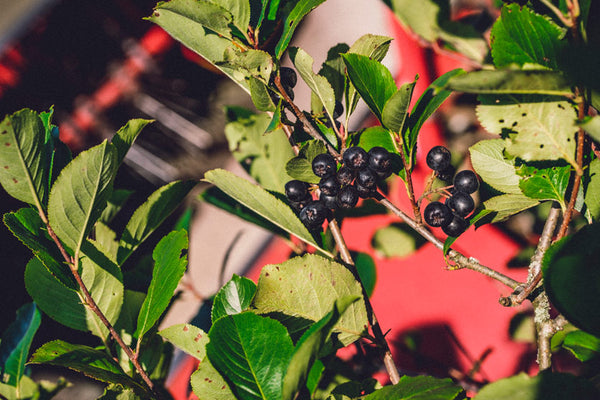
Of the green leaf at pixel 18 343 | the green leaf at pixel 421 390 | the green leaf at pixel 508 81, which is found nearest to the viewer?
the green leaf at pixel 508 81

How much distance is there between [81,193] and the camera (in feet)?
1.74

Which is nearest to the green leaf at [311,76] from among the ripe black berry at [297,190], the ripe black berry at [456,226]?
the ripe black berry at [297,190]

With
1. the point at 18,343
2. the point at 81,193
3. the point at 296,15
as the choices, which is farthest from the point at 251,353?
the point at 18,343

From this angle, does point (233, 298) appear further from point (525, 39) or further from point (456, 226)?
point (525, 39)

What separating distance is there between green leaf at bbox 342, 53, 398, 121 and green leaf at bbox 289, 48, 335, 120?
0.20 feet

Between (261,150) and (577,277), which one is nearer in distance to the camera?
(577,277)

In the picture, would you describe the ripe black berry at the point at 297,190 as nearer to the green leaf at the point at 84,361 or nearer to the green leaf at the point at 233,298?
the green leaf at the point at 233,298

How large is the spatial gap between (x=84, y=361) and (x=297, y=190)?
386 millimetres

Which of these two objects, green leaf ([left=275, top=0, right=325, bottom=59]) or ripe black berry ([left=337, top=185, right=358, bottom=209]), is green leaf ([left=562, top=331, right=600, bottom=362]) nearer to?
ripe black berry ([left=337, top=185, right=358, bottom=209])

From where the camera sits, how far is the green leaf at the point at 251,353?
46cm

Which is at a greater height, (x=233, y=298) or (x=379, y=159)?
(x=379, y=159)

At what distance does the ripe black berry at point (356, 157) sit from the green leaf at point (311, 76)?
0.07 meters

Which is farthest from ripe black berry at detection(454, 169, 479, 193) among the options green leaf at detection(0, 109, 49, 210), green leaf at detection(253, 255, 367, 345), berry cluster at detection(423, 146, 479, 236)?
green leaf at detection(0, 109, 49, 210)

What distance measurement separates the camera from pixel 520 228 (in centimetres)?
132
